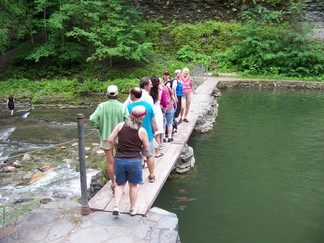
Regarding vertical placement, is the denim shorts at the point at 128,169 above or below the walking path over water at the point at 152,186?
above

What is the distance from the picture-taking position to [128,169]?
5.07 meters

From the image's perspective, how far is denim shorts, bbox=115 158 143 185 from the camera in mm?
5031

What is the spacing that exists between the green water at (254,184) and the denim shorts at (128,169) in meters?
2.03

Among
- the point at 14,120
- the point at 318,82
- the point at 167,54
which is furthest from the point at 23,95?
the point at 318,82

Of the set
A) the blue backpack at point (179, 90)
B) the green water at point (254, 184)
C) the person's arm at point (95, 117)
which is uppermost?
the person's arm at point (95, 117)

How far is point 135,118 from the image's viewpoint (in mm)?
4984

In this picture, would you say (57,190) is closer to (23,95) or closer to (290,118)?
(290,118)

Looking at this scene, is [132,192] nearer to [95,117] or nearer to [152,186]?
[152,186]

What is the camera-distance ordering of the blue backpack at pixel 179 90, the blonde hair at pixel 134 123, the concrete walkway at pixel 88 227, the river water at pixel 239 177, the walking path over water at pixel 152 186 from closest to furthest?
the concrete walkway at pixel 88 227, the blonde hair at pixel 134 123, the walking path over water at pixel 152 186, the river water at pixel 239 177, the blue backpack at pixel 179 90

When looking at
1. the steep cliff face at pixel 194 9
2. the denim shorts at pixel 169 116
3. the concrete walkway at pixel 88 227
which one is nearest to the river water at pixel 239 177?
the denim shorts at pixel 169 116

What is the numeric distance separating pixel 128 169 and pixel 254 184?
4698 millimetres

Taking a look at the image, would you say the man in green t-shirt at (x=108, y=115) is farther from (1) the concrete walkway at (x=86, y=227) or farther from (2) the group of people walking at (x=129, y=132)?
(1) the concrete walkway at (x=86, y=227)

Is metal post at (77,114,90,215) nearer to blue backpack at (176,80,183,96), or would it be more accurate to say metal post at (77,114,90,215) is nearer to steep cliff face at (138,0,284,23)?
blue backpack at (176,80,183,96)

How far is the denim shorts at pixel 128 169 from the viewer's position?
16.5 feet
